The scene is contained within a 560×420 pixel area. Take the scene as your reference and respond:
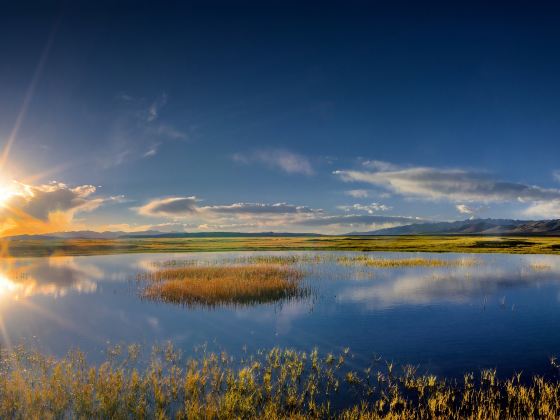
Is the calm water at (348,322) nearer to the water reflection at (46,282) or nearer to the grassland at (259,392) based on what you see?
the water reflection at (46,282)

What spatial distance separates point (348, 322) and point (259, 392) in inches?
545

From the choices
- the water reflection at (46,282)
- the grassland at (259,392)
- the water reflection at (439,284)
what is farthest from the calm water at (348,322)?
the grassland at (259,392)

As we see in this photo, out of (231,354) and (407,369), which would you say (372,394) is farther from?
(231,354)

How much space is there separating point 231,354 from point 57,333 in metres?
12.8

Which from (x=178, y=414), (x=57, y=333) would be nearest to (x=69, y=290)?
(x=57, y=333)

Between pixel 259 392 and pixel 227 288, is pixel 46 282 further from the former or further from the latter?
pixel 259 392

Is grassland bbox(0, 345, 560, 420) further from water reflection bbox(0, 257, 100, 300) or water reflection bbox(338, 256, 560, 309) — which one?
water reflection bbox(0, 257, 100, 300)

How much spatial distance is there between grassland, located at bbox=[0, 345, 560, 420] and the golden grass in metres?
16.2

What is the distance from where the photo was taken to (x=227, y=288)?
3928cm

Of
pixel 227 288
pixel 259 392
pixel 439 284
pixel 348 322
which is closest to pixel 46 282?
pixel 227 288

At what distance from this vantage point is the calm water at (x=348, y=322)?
71.8 ft

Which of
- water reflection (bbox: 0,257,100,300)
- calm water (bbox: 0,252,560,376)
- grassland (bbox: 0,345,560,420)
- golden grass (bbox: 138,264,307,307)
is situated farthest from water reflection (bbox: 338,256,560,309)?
water reflection (bbox: 0,257,100,300)

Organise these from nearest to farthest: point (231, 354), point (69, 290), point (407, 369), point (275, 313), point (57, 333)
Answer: point (407, 369) → point (231, 354) → point (57, 333) → point (275, 313) → point (69, 290)

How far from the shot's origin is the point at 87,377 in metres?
17.4
